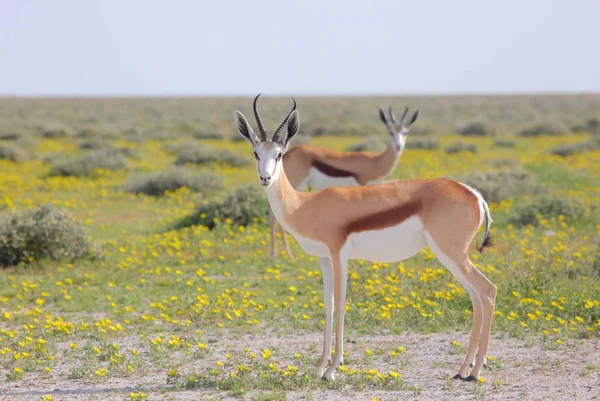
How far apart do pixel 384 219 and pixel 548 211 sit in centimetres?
868

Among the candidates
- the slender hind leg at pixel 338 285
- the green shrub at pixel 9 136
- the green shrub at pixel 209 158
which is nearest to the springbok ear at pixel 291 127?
the slender hind leg at pixel 338 285

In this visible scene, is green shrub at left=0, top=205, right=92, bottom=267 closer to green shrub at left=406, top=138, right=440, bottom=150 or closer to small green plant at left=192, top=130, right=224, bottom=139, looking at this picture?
green shrub at left=406, top=138, right=440, bottom=150

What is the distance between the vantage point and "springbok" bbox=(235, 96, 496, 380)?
6031 millimetres

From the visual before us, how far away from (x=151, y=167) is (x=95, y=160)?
2.36 m

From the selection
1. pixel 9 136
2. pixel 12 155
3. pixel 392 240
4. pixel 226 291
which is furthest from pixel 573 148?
pixel 9 136

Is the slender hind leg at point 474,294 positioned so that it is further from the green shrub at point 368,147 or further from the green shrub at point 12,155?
the green shrub at point 12,155

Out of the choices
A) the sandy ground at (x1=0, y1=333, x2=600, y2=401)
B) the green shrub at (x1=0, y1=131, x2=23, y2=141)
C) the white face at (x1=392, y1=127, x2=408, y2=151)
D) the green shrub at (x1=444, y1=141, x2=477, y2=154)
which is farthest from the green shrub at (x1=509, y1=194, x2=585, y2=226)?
the green shrub at (x1=0, y1=131, x2=23, y2=141)

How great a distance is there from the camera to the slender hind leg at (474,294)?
6035 mm

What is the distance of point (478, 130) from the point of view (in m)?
37.9

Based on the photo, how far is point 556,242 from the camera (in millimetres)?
11867

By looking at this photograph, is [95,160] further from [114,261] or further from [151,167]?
[114,261]

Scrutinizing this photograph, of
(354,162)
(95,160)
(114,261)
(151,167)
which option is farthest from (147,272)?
(151,167)

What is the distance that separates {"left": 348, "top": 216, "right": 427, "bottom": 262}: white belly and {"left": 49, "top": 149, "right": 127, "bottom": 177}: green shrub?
17.0 metres

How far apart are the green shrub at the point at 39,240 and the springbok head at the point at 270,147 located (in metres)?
5.86
